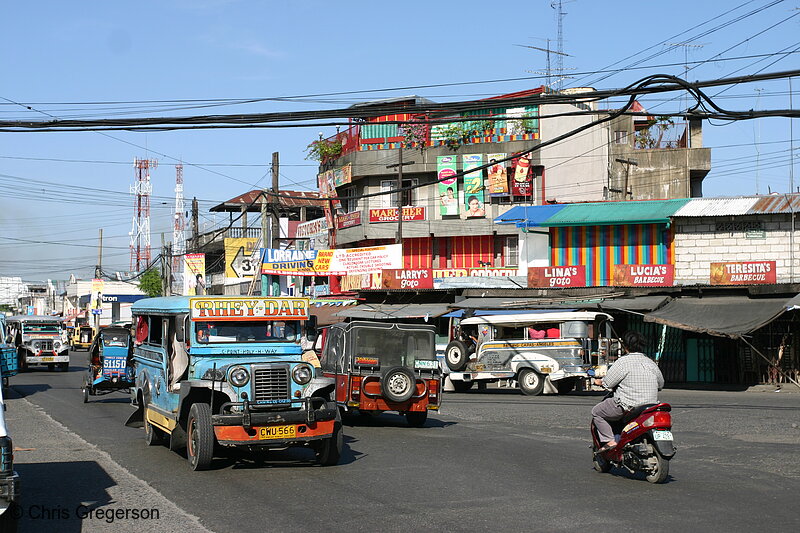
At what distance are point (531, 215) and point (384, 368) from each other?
73.5 feet

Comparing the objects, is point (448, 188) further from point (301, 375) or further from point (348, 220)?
point (301, 375)

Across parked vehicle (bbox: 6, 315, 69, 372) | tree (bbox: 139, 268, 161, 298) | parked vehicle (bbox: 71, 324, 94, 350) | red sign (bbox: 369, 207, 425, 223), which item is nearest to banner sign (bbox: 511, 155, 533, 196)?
red sign (bbox: 369, 207, 425, 223)

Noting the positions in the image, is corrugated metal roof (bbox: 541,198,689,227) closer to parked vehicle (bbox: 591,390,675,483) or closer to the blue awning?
the blue awning

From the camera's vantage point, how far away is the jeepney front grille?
1160cm

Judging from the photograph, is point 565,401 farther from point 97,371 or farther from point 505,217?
point 505,217

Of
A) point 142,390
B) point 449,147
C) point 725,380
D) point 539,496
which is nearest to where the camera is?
point 539,496

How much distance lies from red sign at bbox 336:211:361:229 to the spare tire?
31247 millimetres

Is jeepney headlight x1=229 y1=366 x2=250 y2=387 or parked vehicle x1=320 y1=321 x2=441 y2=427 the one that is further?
parked vehicle x1=320 y1=321 x2=441 y2=427

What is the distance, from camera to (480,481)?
35.2 feet

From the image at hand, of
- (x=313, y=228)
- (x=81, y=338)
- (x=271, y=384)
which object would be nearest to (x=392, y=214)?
(x=313, y=228)

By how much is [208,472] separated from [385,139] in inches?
1499

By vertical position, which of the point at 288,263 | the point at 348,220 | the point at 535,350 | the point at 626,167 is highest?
the point at 626,167

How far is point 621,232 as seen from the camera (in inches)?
1485

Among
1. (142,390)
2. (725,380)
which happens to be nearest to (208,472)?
(142,390)
